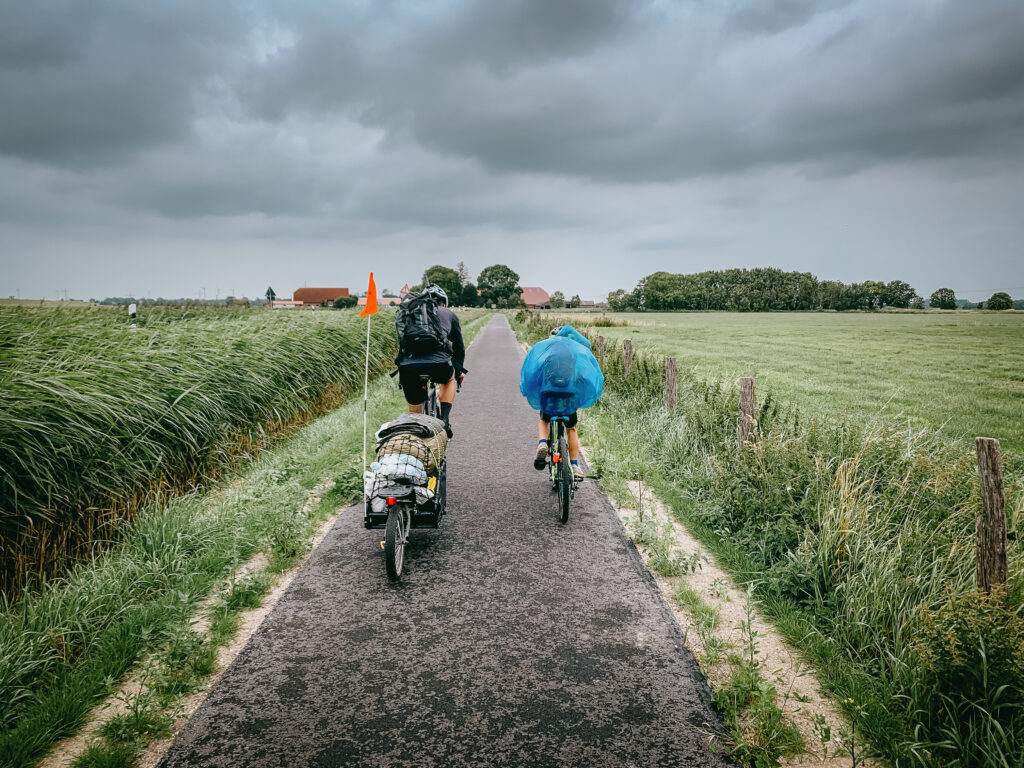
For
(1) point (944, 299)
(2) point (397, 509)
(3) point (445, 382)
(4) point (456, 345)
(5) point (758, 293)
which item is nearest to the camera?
(2) point (397, 509)

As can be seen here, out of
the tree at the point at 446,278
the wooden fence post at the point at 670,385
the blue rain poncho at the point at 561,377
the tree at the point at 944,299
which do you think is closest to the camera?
the blue rain poncho at the point at 561,377

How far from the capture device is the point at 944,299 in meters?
111

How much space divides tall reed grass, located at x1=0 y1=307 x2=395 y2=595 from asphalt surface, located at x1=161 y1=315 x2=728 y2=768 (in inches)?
70.0

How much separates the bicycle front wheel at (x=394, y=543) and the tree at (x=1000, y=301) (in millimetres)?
124292

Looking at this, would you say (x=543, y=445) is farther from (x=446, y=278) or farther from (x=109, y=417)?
(x=446, y=278)

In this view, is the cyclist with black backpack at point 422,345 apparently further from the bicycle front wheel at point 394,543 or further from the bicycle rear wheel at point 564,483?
the bicycle front wheel at point 394,543

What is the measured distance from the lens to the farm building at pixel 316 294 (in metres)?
124

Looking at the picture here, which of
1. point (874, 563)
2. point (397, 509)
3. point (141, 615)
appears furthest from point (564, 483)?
point (141, 615)

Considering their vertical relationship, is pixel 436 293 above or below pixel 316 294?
below

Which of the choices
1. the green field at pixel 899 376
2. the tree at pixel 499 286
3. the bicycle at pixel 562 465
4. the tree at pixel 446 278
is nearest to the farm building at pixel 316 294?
the tree at pixel 446 278

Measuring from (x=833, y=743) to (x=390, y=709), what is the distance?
6.75 feet

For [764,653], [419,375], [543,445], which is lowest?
[764,653]

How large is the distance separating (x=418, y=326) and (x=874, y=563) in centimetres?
430

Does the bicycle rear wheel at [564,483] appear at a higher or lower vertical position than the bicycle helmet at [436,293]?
lower
